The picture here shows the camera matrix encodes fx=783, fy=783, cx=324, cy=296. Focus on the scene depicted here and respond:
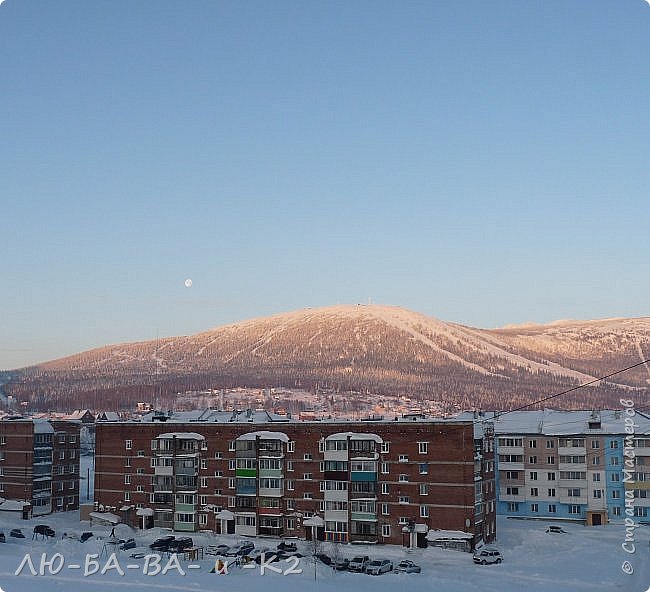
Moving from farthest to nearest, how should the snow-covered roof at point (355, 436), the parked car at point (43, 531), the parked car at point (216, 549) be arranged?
the parked car at point (43, 531) < the snow-covered roof at point (355, 436) < the parked car at point (216, 549)

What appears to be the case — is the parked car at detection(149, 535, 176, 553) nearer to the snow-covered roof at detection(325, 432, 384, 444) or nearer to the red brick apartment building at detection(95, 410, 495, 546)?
the red brick apartment building at detection(95, 410, 495, 546)

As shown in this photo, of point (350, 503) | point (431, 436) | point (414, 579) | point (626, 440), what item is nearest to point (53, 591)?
point (414, 579)

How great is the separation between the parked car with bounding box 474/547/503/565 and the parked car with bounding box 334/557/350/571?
6.99 metres

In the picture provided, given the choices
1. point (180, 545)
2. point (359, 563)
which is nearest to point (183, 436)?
point (180, 545)

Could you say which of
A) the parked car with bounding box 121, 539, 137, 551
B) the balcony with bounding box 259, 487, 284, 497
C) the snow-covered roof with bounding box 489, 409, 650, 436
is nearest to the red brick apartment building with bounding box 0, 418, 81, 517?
the parked car with bounding box 121, 539, 137, 551

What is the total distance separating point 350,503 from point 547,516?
55.3ft

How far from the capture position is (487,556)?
43188 mm

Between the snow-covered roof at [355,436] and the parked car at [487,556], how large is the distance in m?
8.93

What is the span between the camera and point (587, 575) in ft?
127

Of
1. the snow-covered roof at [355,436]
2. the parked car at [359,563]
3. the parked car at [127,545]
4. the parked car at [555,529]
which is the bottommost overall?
the parked car at [555,529]

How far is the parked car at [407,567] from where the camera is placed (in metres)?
40.0

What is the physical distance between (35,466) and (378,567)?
105 ft

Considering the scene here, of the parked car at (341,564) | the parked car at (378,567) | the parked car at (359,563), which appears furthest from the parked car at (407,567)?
the parked car at (341,564)

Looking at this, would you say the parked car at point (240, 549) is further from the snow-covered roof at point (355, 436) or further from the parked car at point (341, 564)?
the snow-covered roof at point (355, 436)
